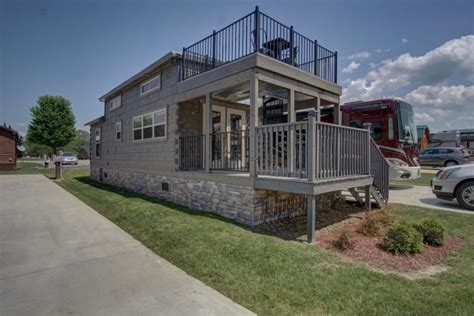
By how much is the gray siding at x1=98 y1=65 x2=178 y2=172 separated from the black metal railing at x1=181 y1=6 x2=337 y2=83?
853 millimetres

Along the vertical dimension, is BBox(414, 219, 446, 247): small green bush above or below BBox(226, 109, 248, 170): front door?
below

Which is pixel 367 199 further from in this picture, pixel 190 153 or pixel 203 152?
pixel 190 153

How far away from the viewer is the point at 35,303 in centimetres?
286

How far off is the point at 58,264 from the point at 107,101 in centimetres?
1276

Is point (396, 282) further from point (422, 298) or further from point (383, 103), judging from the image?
point (383, 103)

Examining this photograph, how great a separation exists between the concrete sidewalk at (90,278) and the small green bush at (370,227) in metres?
3.65

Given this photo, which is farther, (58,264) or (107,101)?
(107,101)

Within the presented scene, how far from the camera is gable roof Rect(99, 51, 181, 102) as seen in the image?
8.38 m

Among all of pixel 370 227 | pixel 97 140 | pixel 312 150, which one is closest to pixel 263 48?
pixel 312 150

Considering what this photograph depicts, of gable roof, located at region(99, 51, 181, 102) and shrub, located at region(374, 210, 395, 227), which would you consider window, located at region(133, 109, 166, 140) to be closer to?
gable roof, located at region(99, 51, 181, 102)

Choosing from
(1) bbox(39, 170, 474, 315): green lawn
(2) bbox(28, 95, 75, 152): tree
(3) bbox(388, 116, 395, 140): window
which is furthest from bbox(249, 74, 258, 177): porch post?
(2) bbox(28, 95, 75, 152): tree

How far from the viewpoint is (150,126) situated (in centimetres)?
1020

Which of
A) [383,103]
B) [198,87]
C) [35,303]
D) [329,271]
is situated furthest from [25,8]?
[383,103]

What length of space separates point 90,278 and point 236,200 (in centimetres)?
344
